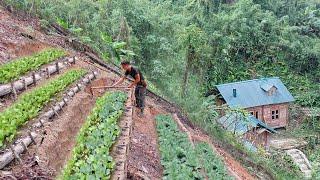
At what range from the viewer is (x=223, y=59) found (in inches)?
1363

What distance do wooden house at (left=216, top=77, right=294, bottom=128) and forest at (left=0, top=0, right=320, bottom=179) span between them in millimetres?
1189

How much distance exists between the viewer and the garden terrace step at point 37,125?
25.5ft

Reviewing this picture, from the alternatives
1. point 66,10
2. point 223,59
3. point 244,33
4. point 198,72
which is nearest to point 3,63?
point 66,10

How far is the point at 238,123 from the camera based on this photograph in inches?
996

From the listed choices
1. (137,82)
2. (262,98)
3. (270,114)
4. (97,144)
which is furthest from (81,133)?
(270,114)

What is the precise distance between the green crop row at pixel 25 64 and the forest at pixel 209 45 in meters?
3.09

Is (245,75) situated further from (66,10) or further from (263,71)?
(66,10)

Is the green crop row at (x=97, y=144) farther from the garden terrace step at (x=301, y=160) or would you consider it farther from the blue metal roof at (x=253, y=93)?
the blue metal roof at (x=253, y=93)

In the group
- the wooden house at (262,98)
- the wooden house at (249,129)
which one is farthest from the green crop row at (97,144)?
the wooden house at (262,98)

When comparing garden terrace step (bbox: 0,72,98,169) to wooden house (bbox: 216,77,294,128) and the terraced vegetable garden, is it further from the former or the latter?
wooden house (bbox: 216,77,294,128)

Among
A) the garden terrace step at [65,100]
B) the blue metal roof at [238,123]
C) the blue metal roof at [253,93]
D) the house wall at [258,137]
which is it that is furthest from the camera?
the blue metal roof at [253,93]

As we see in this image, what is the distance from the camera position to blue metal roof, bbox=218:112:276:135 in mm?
22862

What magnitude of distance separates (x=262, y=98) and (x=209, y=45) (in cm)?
522

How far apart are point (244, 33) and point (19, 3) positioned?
21.7 meters
